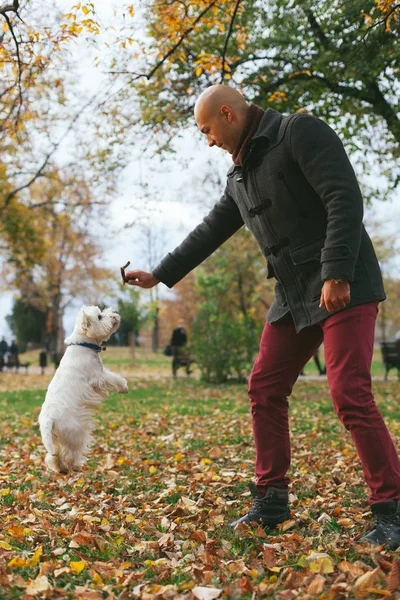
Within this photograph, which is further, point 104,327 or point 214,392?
point 214,392

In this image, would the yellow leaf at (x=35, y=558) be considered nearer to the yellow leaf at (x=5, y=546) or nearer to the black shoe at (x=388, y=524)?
the yellow leaf at (x=5, y=546)

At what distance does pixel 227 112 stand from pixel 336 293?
1.23m

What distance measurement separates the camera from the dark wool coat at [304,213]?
123 inches

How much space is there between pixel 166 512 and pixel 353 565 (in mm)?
1646

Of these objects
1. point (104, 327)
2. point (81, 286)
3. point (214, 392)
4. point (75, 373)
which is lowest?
point (214, 392)

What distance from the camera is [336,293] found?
123 inches

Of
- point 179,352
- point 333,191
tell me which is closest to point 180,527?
point 333,191

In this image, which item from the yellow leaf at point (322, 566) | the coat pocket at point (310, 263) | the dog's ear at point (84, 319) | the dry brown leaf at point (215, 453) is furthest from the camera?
the dry brown leaf at point (215, 453)

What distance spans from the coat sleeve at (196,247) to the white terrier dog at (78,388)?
1.24 meters

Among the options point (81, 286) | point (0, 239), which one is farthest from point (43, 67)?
point (81, 286)

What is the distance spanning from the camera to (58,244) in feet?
122

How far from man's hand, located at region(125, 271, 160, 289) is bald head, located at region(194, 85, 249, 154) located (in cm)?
110

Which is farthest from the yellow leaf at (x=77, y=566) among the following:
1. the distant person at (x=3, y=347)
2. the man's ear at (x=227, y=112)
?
the distant person at (x=3, y=347)

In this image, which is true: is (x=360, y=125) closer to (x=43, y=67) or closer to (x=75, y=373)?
(x=43, y=67)
